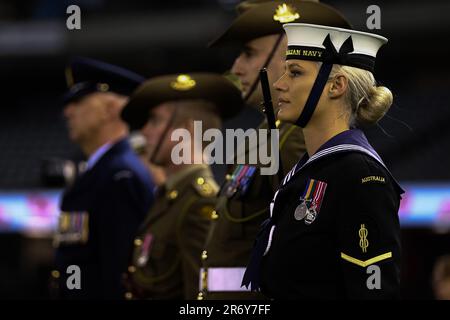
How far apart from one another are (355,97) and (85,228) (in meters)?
2.31

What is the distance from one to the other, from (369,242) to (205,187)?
1733mm

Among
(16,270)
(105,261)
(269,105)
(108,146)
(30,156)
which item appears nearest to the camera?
(269,105)

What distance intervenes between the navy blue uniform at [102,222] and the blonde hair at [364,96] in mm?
1996

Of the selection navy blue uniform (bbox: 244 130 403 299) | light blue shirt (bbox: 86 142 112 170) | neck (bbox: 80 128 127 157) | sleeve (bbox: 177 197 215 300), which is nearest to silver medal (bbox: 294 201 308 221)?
navy blue uniform (bbox: 244 130 403 299)

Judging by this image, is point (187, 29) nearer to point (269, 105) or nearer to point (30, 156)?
point (30, 156)

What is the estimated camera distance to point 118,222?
4.61 meters

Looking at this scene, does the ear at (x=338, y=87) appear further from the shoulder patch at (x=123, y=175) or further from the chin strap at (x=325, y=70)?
the shoulder patch at (x=123, y=175)

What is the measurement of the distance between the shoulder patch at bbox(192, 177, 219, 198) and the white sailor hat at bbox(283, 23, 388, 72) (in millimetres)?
1463

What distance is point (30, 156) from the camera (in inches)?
535

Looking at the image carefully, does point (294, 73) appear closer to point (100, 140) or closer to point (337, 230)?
point (337, 230)

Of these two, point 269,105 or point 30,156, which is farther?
point 30,156

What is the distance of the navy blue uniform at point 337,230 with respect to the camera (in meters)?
2.40
